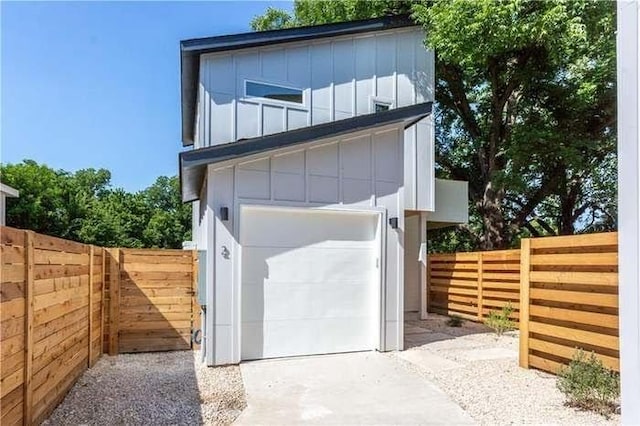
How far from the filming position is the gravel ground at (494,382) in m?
4.56

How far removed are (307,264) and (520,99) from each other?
39.3 feet

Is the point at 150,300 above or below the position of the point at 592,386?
above

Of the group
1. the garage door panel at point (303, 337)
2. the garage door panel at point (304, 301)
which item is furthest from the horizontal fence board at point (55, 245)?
the garage door panel at point (303, 337)

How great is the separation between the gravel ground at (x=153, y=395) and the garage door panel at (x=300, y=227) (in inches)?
79.6

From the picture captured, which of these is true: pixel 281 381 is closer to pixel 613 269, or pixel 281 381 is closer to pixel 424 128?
pixel 613 269

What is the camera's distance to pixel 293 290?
7082 mm

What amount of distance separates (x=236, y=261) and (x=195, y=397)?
2.07 metres

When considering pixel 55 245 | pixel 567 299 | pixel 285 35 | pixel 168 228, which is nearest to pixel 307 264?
pixel 55 245

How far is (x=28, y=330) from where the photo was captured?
3881mm

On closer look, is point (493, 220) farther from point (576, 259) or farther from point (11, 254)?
point (11, 254)

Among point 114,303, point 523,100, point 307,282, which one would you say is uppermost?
point 523,100

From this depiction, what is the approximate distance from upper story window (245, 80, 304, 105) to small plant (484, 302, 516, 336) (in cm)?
663

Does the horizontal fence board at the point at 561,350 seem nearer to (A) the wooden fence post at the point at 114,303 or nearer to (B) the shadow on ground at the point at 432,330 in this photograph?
(B) the shadow on ground at the point at 432,330

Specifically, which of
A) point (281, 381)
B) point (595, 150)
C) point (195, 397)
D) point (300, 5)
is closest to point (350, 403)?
point (281, 381)
